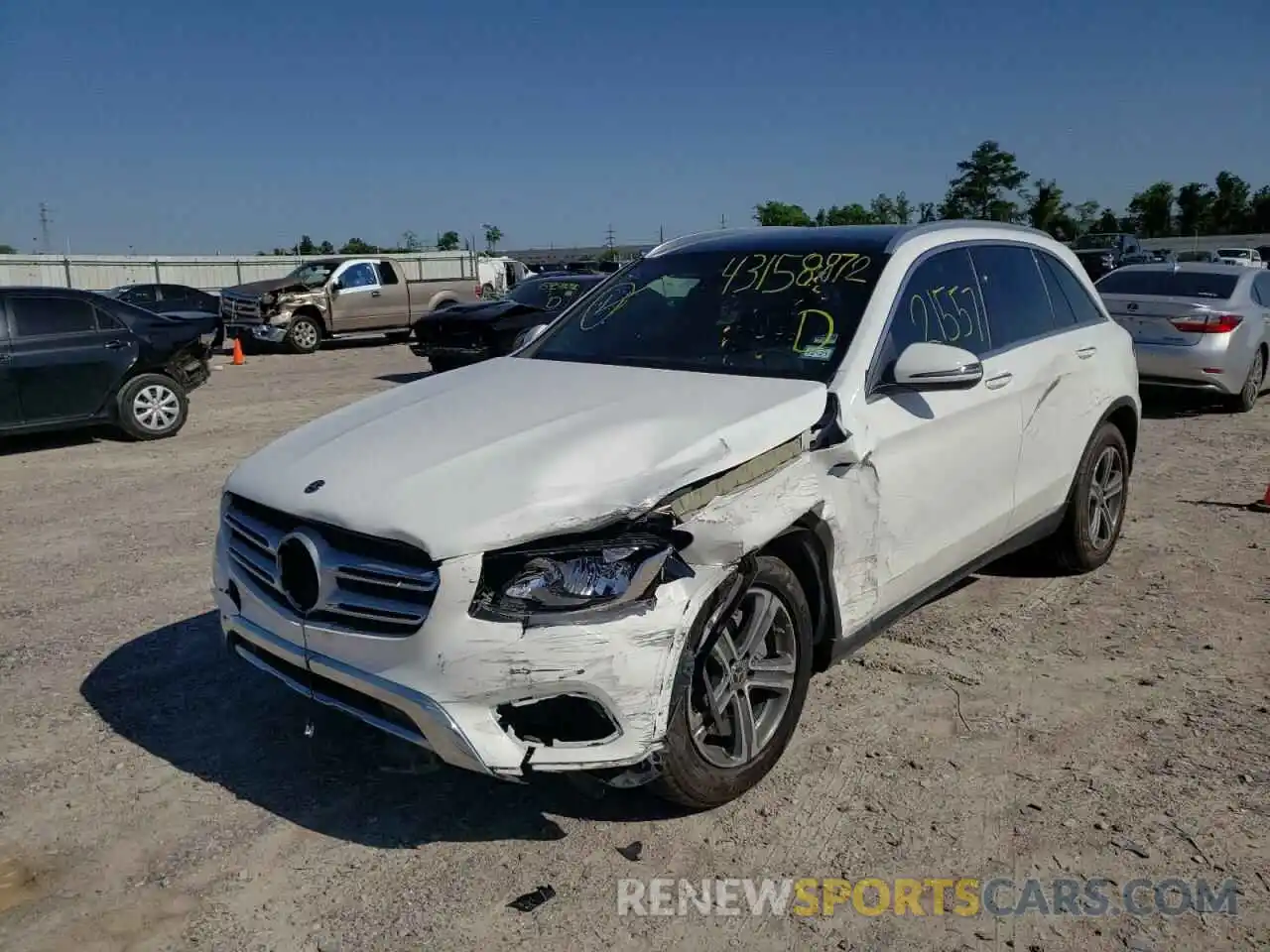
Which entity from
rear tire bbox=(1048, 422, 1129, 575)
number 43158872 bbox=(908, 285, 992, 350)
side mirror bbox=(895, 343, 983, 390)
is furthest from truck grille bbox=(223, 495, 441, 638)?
rear tire bbox=(1048, 422, 1129, 575)

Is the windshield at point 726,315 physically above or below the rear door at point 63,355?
above

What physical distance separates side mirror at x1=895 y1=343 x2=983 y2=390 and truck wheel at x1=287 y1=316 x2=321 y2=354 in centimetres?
1800

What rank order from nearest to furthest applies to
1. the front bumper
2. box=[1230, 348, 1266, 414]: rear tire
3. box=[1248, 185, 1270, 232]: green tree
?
the front bumper < box=[1230, 348, 1266, 414]: rear tire < box=[1248, 185, 1270, 232]: green tree

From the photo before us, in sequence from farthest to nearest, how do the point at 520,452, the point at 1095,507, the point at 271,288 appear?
1. the point at 271,288
2. the point at 1095,507
3. the point at 520,452

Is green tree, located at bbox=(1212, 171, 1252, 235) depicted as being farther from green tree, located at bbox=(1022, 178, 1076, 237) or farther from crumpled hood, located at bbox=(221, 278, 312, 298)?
crumpled hood, located at bbox=(221, 278, 312, 298)

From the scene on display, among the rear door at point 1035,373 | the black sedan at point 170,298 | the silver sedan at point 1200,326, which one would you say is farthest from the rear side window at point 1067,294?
the black sedan at point 170,298

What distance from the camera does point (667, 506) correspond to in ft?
9.50

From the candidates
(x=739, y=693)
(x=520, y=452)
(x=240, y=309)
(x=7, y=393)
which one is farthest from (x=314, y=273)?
(x=739, y=693)

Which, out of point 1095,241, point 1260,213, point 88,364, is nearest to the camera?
point 88,364

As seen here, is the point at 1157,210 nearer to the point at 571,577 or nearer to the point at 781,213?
the point at 781,213

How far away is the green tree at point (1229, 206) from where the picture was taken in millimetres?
74750

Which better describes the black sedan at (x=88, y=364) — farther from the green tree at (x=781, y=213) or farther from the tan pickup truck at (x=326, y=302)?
the green tree at (x=781, y=213)

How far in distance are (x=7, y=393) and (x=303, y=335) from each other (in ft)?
36.1

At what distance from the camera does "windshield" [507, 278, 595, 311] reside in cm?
1388
